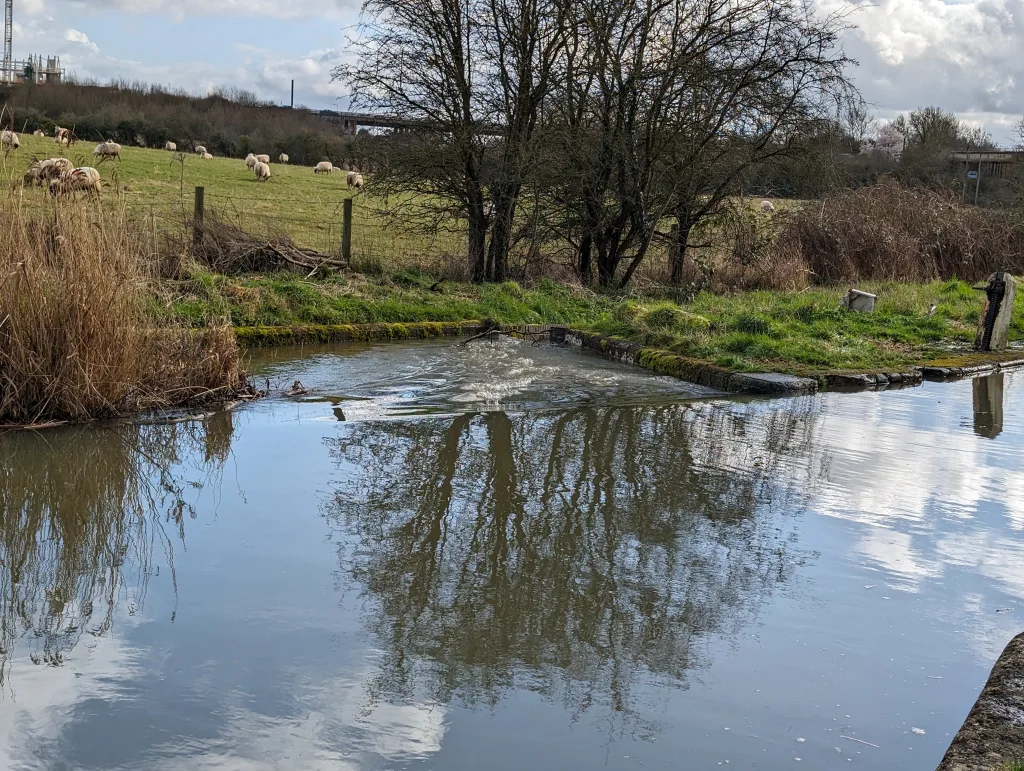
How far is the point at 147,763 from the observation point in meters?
3.05

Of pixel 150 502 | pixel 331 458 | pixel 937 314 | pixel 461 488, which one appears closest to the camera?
pixel 150 502

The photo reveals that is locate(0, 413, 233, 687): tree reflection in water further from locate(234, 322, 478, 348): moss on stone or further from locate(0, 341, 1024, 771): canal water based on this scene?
locate(234, 322, 478, 348): moss on stone

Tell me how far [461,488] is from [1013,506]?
3.43 m

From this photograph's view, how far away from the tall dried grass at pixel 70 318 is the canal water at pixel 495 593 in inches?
14.5

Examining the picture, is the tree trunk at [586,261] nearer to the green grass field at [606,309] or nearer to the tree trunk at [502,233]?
the green grass field at [606,309]

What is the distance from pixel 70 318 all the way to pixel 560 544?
4221mm

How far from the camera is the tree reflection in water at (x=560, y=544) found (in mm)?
3840

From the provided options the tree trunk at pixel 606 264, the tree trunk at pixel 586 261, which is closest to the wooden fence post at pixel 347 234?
the tree trunk at pixel 586 261

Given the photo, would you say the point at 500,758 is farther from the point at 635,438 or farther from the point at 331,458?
the point at 635,438

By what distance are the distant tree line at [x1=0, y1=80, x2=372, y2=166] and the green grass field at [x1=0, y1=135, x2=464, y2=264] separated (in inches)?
48.7

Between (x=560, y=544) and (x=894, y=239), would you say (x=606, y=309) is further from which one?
(x=560, y=544)

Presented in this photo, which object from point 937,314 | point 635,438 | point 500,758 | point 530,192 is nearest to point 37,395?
point 635,438

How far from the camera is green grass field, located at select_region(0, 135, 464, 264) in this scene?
32.2 ft

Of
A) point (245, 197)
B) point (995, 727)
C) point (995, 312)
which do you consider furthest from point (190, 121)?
point (995, 727)
